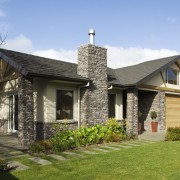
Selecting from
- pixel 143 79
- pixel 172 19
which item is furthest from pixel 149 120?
pixel 172 19

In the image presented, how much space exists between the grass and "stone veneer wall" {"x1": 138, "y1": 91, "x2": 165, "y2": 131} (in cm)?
854

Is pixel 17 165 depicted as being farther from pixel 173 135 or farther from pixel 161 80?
pixel 161 80

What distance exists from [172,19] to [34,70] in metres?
7.07

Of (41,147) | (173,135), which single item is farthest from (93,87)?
(41,147)

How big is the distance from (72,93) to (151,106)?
281 inches

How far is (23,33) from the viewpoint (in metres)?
17.5

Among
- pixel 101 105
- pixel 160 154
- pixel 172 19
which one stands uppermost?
pixel 172 19

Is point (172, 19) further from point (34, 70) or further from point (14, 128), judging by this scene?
point (14, 128)

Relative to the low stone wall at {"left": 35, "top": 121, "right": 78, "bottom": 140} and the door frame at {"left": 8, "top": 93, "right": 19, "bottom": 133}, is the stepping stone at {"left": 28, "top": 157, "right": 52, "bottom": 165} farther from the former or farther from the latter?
the door frame at {"left": 8, "top": 93, "right": 19, "bottom": 133}

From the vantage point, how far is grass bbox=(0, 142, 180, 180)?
6934mm

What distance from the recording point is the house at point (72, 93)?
11835mm

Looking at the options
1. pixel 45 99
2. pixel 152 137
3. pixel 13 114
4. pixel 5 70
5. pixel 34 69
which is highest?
pixel 5 70

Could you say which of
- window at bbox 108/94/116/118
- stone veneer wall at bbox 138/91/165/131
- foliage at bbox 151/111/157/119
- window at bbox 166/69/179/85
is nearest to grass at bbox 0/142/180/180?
window at bbox 108/94/116/118

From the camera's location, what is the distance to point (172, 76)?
66.5 ft
